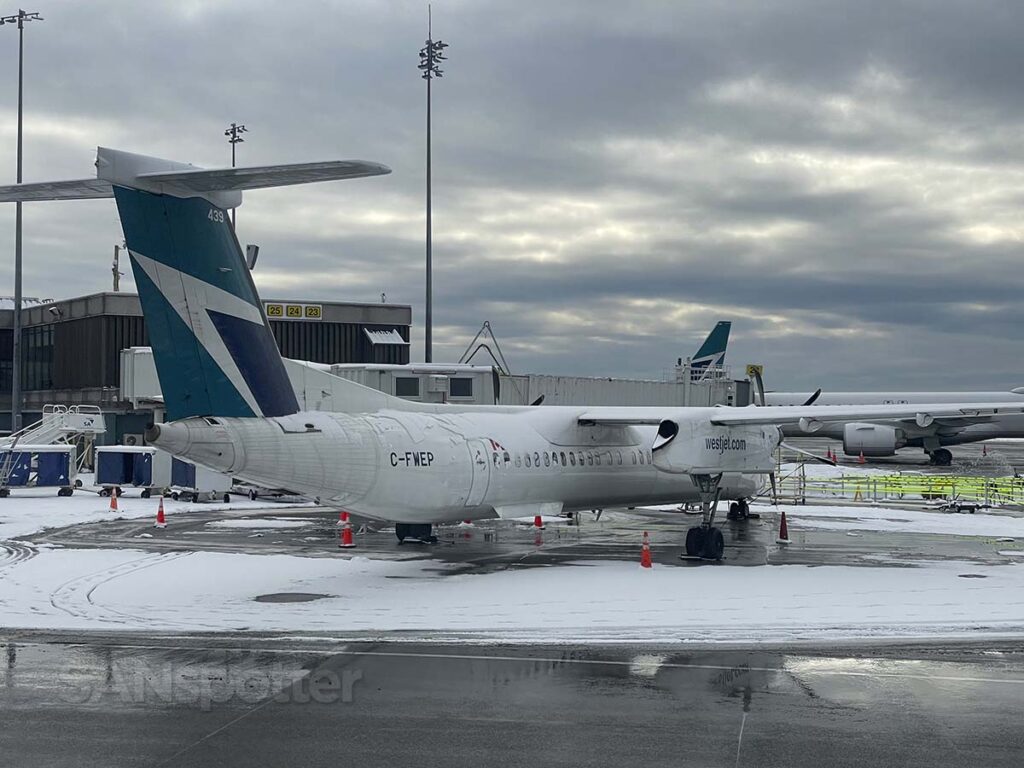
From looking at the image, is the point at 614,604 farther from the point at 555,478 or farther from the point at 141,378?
the point at 141,378

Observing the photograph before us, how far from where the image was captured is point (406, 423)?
17.5 metres

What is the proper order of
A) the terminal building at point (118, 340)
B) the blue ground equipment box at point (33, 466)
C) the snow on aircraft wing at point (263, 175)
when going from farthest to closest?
the terminal building at point (118, 340) → the blue ground equipment box at point (33, 466) → the snow on aircraft wing at point (263, 175)

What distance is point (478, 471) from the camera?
18578 mm

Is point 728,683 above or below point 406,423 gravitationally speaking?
below

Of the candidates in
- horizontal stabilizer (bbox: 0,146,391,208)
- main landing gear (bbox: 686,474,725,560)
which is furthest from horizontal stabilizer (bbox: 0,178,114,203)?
main landing gear (bbox: 686,474,725,560)

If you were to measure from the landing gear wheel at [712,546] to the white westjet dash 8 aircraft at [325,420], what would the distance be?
0.13 feet

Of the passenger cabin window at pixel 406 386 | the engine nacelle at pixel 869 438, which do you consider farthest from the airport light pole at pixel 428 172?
the engine nacelle at pixel 869 438

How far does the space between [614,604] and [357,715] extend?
6600mm

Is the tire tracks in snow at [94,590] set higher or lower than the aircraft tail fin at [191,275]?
lower

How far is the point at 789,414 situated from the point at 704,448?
1.88 meters

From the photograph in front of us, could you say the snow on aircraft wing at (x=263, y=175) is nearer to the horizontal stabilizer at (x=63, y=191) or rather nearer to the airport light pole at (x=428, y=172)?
the horizontal stabilizer at (x=63, y=191)

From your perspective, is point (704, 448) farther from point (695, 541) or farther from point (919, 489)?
point (919, 489)

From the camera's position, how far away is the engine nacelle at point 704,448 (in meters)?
20.3

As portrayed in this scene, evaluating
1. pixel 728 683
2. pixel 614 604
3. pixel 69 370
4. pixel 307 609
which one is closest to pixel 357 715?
pixel 728 683
